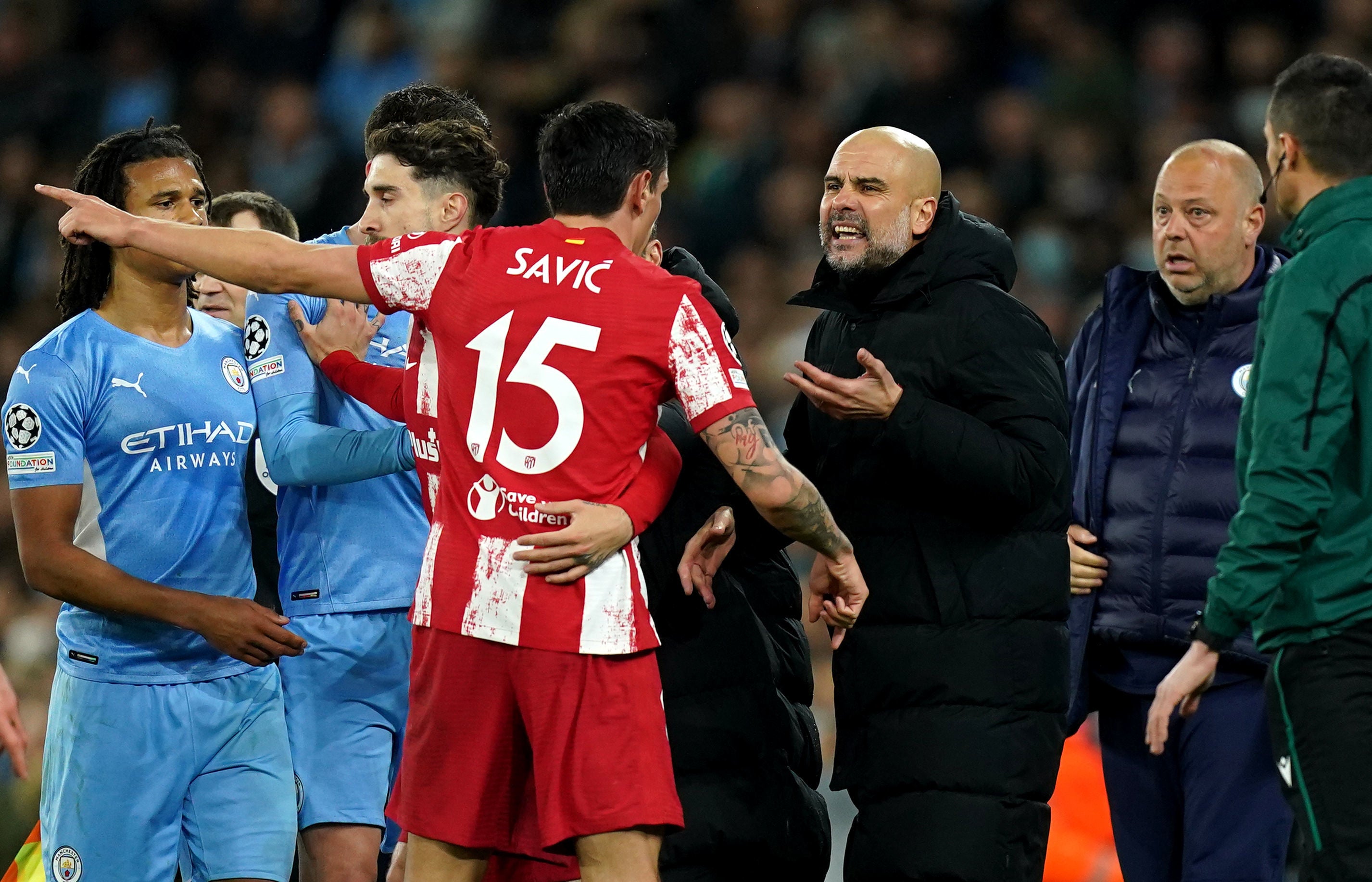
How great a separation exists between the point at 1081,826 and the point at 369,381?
359 cm

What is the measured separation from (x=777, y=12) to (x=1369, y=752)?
26.7 feet

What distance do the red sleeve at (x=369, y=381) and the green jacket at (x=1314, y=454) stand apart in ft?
6.81

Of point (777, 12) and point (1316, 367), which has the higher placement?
point (777, 12)

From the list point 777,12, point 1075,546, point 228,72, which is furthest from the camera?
point 228,72

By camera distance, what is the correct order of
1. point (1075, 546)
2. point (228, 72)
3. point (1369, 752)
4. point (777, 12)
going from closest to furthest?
point (1369, 752)
point (1075, 546)
point (777, 12)
point (228, 72)

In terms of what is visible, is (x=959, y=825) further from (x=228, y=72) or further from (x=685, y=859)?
(x=228, y=72)

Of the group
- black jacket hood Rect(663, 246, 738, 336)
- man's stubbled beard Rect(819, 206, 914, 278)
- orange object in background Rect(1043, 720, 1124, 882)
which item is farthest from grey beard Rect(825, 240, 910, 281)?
orange object in background Rect(1043, 720, 1124, 882)

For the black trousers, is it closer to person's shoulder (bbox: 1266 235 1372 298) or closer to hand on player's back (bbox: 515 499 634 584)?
person's shoulder (bbox: 1266 235 1372 298)

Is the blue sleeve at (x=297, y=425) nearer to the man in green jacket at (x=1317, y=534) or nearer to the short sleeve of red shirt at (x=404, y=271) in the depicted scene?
the short sleeve of red shirt at (x=404, y=271)

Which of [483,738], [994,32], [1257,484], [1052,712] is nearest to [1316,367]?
[1257,484]

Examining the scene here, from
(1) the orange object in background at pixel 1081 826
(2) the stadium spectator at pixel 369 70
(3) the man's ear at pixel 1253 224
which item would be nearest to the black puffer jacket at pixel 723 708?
(3) the man's ear at pixel 1253 224

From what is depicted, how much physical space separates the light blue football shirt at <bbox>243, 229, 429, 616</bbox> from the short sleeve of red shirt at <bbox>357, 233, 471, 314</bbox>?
0.87m

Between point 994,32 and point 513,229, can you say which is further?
point 994,32

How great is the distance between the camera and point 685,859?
4.42m
